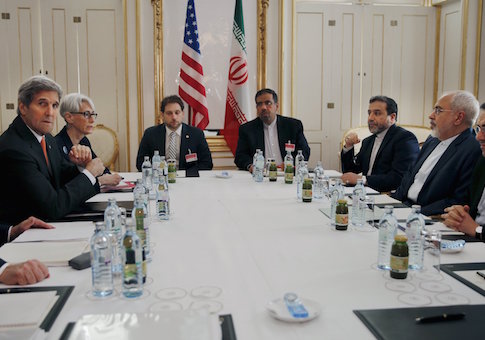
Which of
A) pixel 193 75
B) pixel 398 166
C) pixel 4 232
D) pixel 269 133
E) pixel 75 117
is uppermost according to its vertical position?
pixel 193 75

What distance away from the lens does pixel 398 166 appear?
409cm

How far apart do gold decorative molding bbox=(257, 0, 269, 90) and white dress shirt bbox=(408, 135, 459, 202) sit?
3030mm

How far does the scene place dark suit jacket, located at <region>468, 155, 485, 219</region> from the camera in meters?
2.70

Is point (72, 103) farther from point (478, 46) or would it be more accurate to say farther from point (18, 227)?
point (478, 46)

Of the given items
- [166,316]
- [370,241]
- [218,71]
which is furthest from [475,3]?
[166,316]

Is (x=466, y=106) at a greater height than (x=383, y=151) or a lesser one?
greater

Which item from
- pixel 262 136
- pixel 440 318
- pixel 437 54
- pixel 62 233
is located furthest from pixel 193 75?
pixel 440 318

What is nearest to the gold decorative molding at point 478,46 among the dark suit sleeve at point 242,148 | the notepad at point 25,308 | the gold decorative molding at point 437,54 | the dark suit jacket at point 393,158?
the gold decorative molding at point 437,54

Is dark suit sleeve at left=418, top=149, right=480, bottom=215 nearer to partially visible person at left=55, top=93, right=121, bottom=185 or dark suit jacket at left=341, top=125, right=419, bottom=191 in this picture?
dark suit jacket at left=341, top=125, right=419, bottom=191

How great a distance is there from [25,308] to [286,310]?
0.70 metres

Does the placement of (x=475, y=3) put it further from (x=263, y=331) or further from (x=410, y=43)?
(x=263, y=331)

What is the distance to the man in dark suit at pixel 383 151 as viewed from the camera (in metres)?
4.07

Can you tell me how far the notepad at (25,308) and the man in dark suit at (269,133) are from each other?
3550 mm

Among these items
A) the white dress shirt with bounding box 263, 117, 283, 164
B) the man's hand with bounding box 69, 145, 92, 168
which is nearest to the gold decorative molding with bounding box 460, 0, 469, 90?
the white dress shirt with bounding box 263, 117, 283, 164
